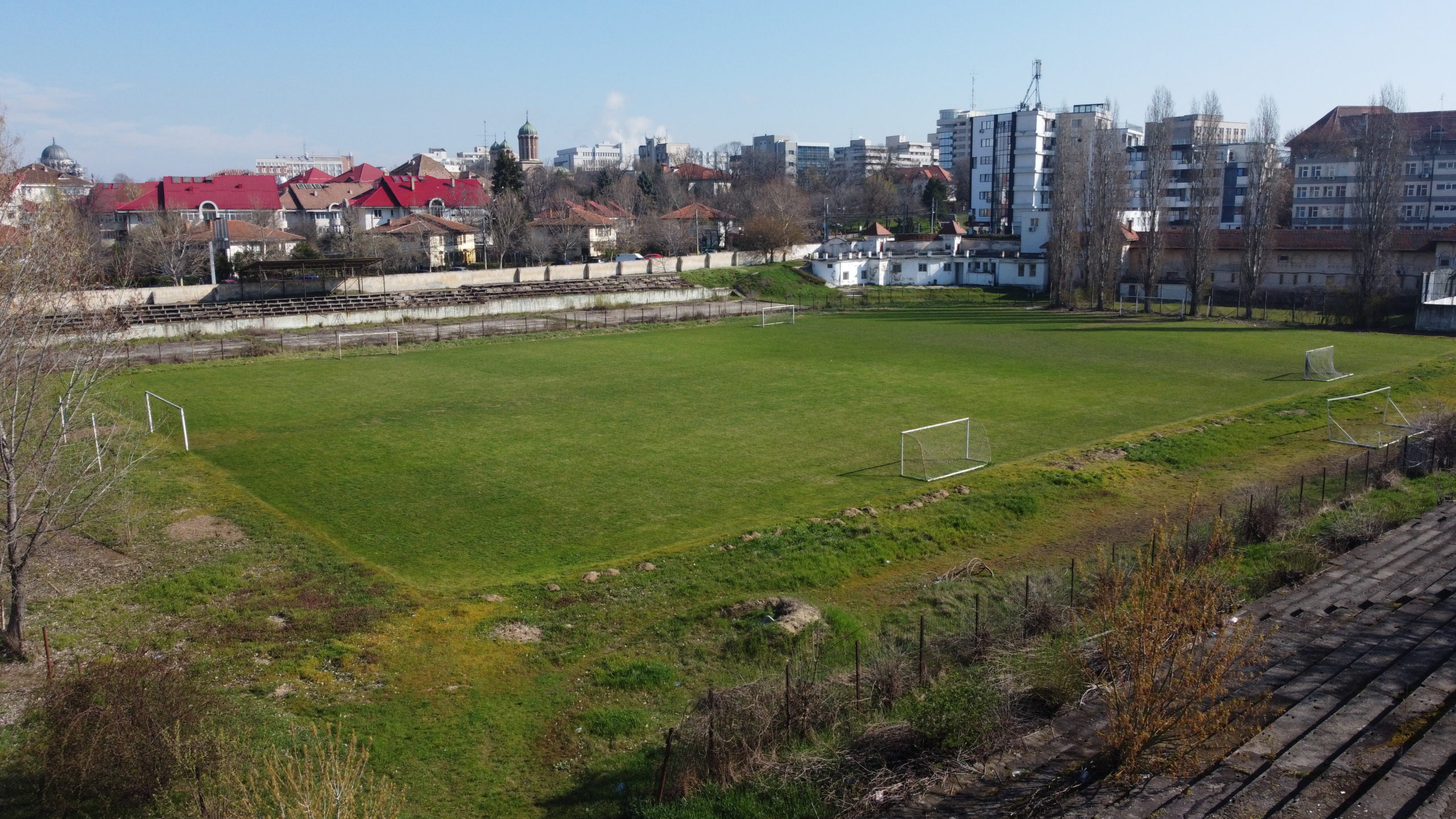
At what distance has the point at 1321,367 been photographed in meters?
36.1

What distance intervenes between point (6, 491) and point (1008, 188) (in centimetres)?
9268

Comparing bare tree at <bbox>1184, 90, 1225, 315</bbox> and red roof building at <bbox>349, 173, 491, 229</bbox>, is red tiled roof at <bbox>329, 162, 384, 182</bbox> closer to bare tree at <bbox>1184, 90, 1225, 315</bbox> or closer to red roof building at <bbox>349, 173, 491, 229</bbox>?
red roof building at <bbox>349, 173, 491, 229</bbox>

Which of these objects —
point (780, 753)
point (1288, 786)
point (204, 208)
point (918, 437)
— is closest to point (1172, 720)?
point (1288, 786)

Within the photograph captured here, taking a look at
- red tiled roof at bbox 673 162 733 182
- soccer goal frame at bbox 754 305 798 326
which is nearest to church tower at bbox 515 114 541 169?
red tiled roof at bbox 673 162 733 182

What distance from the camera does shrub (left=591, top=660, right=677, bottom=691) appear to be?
41.8 ft

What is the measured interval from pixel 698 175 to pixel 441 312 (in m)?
106

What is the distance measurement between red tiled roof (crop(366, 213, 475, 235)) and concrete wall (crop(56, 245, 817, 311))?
35.9 feet

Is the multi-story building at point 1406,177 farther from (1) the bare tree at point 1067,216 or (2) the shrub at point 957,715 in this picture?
(2) the shrub at point 957,715

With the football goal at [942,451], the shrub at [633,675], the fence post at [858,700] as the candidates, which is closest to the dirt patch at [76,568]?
the shrub at [633,675]

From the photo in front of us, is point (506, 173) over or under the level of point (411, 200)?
over

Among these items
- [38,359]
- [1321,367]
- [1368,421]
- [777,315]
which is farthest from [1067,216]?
[38,359]

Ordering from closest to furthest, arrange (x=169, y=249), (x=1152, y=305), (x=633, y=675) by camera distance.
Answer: (x=633, y=675) → (x=169, y=249) → (x=1152, y=305)

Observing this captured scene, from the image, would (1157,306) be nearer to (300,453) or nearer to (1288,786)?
(300,453)

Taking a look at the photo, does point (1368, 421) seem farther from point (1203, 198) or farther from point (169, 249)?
point (169, 249)
